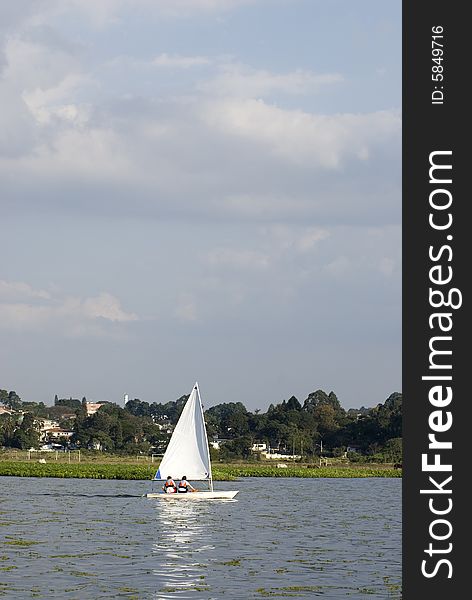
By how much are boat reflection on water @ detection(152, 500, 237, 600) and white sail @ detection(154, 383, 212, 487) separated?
247cm

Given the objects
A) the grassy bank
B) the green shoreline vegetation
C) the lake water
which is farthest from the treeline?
the lake water

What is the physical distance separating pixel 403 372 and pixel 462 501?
7.81 ft

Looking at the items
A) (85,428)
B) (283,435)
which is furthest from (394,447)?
(85,428)

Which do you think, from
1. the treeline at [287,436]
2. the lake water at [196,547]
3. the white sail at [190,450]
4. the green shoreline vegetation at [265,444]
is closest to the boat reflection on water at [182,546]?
the lake water at [196,547]

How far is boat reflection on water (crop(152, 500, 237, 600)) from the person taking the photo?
3422cm

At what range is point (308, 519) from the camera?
61.0m

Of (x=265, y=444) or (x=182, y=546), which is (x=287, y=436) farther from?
(x=182, y=546)

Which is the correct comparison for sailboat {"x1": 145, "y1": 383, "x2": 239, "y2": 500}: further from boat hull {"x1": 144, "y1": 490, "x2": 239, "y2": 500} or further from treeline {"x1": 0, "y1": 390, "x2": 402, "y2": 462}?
treeline {"x1": 0, "y1": 390, "x2": 402, "y2": 462}

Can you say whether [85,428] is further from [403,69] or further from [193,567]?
[403,69]

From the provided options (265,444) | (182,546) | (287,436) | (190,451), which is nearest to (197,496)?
(190,451)

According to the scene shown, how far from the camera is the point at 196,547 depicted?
45.0m

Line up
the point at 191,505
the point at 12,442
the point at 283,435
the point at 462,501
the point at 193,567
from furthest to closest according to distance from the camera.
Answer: the point at 283,435
the point at 12,442
the point at 191,505
the point at 193,567
the point at 462,501

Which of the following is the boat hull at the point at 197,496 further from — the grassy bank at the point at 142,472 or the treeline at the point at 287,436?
the treeline at the point at 287,436

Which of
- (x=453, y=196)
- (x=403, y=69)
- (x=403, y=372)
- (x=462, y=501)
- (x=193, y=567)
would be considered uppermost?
(x=403, y=69)
